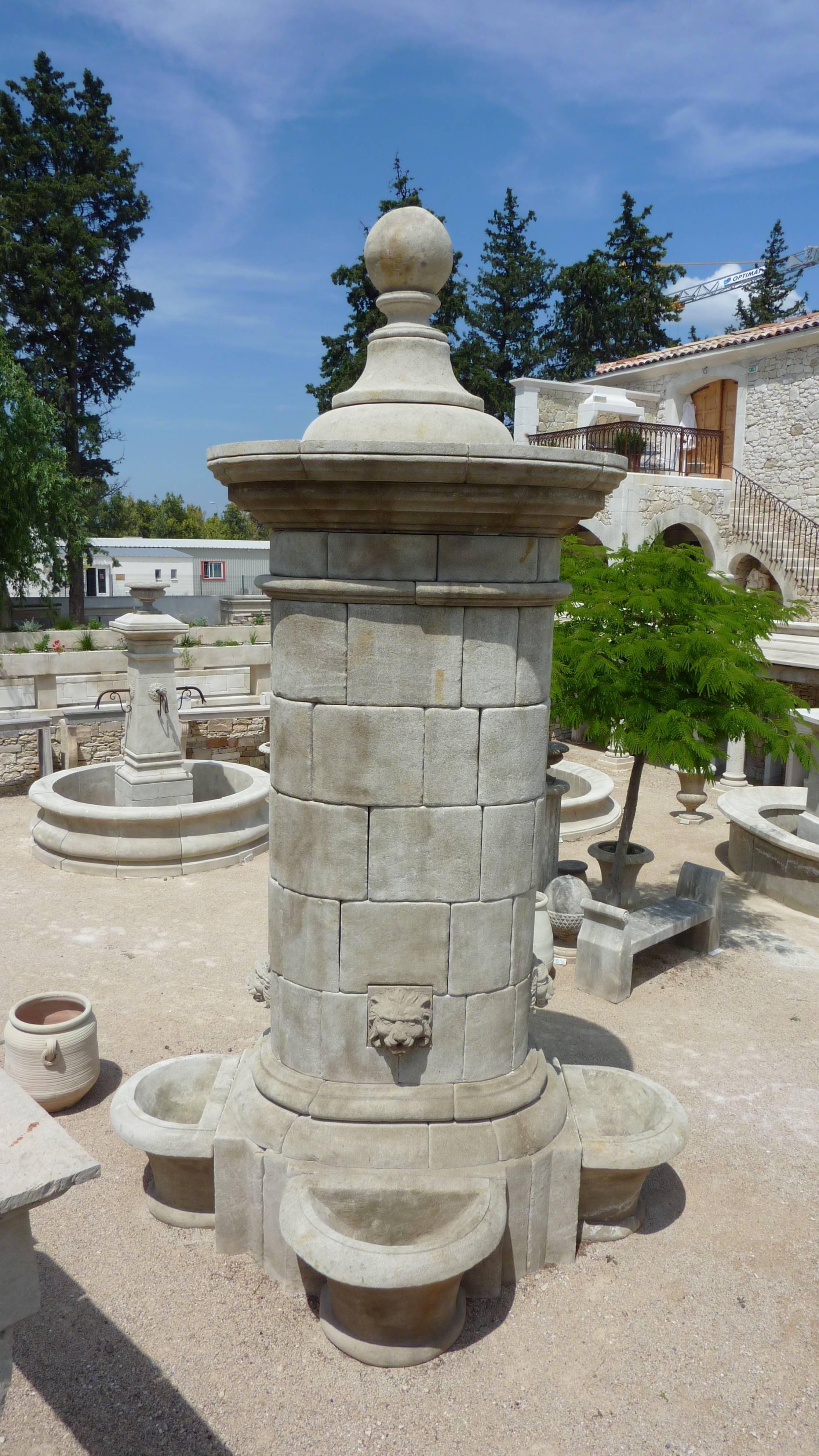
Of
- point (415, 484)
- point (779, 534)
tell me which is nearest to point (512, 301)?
point (779, 534)

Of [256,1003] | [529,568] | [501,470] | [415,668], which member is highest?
[501,470]

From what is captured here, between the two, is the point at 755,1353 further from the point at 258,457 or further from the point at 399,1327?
the point at 258,457

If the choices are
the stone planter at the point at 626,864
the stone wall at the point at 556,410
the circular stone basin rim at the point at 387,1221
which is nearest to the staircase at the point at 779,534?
the stone wall at the point at 556,410

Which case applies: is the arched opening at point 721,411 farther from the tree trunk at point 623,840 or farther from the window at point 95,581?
the window at point 95,581

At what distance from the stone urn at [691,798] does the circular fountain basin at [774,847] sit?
1.43 metres

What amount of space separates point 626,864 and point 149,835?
15.8 feet

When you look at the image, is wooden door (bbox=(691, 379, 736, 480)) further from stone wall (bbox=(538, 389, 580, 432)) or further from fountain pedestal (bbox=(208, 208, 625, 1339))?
fountain pedestal (bbox=(208, 208, 625, 1339))

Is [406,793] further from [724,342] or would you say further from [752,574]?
[724,342]

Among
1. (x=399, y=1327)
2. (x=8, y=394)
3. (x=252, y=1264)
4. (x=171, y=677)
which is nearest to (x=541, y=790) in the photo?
(x=399, y=1327)

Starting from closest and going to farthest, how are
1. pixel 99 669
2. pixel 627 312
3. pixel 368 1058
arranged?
pixel 368 1058
pixel 99 669
pixel 627 312

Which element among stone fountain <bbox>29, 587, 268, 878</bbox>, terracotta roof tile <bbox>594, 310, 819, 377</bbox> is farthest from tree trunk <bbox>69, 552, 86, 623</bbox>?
stone fountain <bbox>29, 587, 268, 878</bbox>

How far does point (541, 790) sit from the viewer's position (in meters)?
3.98

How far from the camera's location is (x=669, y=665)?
6.95 metres

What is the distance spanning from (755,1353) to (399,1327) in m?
1.45
